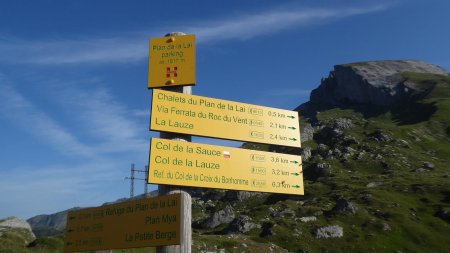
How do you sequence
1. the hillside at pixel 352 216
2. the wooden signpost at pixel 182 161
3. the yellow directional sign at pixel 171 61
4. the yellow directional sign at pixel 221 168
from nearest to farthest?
the wooden signpost at pixel 182 161, the yellow directional sign at pixel 221 168, the yellow directional sign at pixel 171 61, the hillside at pixel 352 216

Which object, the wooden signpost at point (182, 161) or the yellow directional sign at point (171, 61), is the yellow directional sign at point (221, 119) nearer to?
the wooden signpost at point (182, 161)

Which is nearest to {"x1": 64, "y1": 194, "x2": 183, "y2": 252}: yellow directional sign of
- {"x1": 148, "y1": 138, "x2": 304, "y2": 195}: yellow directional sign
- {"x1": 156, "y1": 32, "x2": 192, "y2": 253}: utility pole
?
{"x1": 156, "y1": 32, "x2": 192, "y2": 253}: utility pole

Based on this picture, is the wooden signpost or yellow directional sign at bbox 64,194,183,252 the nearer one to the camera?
yellow directional sign at bbox 64,194,183,252

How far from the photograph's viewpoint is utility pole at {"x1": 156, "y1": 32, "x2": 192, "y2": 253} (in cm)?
859

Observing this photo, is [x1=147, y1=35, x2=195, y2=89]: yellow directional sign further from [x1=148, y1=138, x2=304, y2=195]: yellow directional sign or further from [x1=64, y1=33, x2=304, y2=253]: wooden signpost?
[x1=148, y1=138, x2=304, y2=195]: yellow directional sign

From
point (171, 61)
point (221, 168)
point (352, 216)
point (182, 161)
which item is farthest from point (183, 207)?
point (352, 216)

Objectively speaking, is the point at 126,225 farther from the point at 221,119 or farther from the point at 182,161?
the point at 221,119

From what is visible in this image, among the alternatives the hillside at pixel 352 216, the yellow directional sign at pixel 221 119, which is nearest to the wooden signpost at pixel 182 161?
the yellow directional sign at pixel 221 119

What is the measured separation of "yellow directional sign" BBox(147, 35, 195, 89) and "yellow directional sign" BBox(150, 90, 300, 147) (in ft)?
2.12

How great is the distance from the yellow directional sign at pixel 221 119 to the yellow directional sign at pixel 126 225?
1.90 m

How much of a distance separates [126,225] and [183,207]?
5.53 ft

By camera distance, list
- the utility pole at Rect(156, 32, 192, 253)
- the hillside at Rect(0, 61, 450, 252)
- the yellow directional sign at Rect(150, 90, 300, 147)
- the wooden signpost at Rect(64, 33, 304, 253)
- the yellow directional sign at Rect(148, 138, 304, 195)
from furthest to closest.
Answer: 1. the hillside at Rect(0, 61, 450, 252)
2. the yellow directional sign at Rect(150, 90, 300, 147)
3. the yellow directional sign at Rect(148, 138, 304, 195)
4. the wooden signpost at Rect(64, 33, 304, 253)
5. the utility pole at Rect(156, 32, 192, 253)

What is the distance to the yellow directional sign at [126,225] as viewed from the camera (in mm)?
8625

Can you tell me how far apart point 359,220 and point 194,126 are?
10775 cm
